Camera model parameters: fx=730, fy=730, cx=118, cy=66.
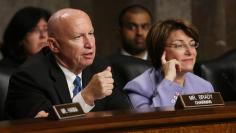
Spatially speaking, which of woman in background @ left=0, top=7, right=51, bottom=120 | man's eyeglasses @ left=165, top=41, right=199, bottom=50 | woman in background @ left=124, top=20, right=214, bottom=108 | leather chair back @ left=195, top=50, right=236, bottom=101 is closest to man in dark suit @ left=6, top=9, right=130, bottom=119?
woman in background @ left=124, top=20, right=214, bottom=108

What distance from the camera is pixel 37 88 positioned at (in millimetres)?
3236

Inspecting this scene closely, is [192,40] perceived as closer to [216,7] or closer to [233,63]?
[233,63]

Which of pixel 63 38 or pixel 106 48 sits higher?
pixel 63 38

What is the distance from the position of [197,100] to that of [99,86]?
0.44 meters

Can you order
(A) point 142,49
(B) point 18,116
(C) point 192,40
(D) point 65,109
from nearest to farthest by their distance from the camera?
(D) point 65,109, (B) point 18,116, (C) point 192,40, (A) point 142,49

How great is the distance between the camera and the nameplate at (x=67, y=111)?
258 cm

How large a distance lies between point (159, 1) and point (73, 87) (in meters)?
2.50

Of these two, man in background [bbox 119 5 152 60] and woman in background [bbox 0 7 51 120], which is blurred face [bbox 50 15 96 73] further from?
man in background [bbox 119 5 152 60]

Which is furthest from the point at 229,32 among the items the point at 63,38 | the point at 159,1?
the point at 63,38

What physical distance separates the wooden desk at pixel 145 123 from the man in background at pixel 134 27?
2.66 meters

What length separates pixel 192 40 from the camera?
3.85 meters

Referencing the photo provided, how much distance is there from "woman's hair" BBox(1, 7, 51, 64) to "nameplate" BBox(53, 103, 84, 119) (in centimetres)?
196

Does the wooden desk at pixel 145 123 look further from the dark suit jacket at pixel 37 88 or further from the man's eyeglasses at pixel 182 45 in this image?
the man's eyeglasses at pixel 182 45

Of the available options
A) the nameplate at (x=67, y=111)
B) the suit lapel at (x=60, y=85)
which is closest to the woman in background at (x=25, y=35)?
the suit lapel at (x=60, y=85)
